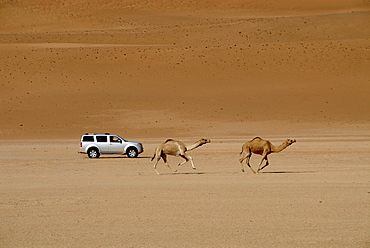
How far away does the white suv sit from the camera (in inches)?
1288

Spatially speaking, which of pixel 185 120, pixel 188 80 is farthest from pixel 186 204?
pixel 188 80

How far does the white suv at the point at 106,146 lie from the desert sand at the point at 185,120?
0.58 metres

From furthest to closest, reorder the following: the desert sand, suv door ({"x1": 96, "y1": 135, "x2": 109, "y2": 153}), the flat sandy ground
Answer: suv door ({"x1": 96, "y1": 135, "x2": 109, "y2": 153}) < the desert sand < the flat sandy ground

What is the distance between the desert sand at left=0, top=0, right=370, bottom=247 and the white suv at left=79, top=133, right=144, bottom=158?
22.8 inches

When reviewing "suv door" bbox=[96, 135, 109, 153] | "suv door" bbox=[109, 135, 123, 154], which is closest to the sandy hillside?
"suv door" bbox=[109, 135, 123, 154]

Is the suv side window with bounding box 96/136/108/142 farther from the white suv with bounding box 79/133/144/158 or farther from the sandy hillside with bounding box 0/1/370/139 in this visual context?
the sandy hillside with bounding box 0/1/370/139

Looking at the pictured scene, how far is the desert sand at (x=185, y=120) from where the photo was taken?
13.4 m

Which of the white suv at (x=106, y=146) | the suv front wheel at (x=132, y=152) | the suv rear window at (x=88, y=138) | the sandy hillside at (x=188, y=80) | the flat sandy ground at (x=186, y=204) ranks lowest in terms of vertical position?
the flat sandy ground at (x=186, y=204)

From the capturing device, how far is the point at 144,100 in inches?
2169

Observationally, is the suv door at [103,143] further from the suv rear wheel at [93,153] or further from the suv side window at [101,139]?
the suv rear wheel at [93,153]

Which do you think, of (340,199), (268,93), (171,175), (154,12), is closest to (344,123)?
(268,93)

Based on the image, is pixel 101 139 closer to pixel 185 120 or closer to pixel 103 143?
pixel 103 143

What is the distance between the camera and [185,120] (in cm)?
5041

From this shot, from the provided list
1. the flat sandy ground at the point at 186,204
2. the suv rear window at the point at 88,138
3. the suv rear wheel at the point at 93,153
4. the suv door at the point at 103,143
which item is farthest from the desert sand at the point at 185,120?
the suv rear window at the point at 88,138
